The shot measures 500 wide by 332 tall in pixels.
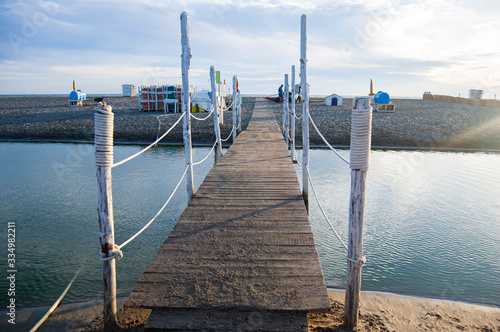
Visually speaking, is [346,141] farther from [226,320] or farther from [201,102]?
[226,320]

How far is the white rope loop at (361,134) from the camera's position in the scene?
302 cm

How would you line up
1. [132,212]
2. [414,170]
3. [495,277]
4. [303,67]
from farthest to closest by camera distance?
1. [414,170]
2. [132,212]
3. [303,67]
4. [495,277]

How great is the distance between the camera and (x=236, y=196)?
17.9 feet

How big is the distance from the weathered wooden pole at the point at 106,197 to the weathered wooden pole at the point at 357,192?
216cm

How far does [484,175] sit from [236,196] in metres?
10.3

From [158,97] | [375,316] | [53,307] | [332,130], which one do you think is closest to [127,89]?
[158,97]

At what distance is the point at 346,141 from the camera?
57.7 feet

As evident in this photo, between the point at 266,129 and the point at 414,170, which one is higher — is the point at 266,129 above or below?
above

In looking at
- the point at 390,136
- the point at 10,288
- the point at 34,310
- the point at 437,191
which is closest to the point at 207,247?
the point at 34,310

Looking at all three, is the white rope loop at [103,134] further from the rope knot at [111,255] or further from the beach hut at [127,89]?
the beach hut at [127,89]

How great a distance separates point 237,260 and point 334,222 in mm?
4301

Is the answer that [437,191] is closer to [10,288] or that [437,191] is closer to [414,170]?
[414,170]

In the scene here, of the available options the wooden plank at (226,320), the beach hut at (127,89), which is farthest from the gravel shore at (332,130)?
the beach hut at (127,89)

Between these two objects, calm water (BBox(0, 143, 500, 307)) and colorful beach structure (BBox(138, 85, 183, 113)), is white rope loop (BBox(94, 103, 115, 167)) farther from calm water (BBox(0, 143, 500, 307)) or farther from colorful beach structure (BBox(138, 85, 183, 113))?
colorful beach structure (BBox(138, 85, 183, 113))
